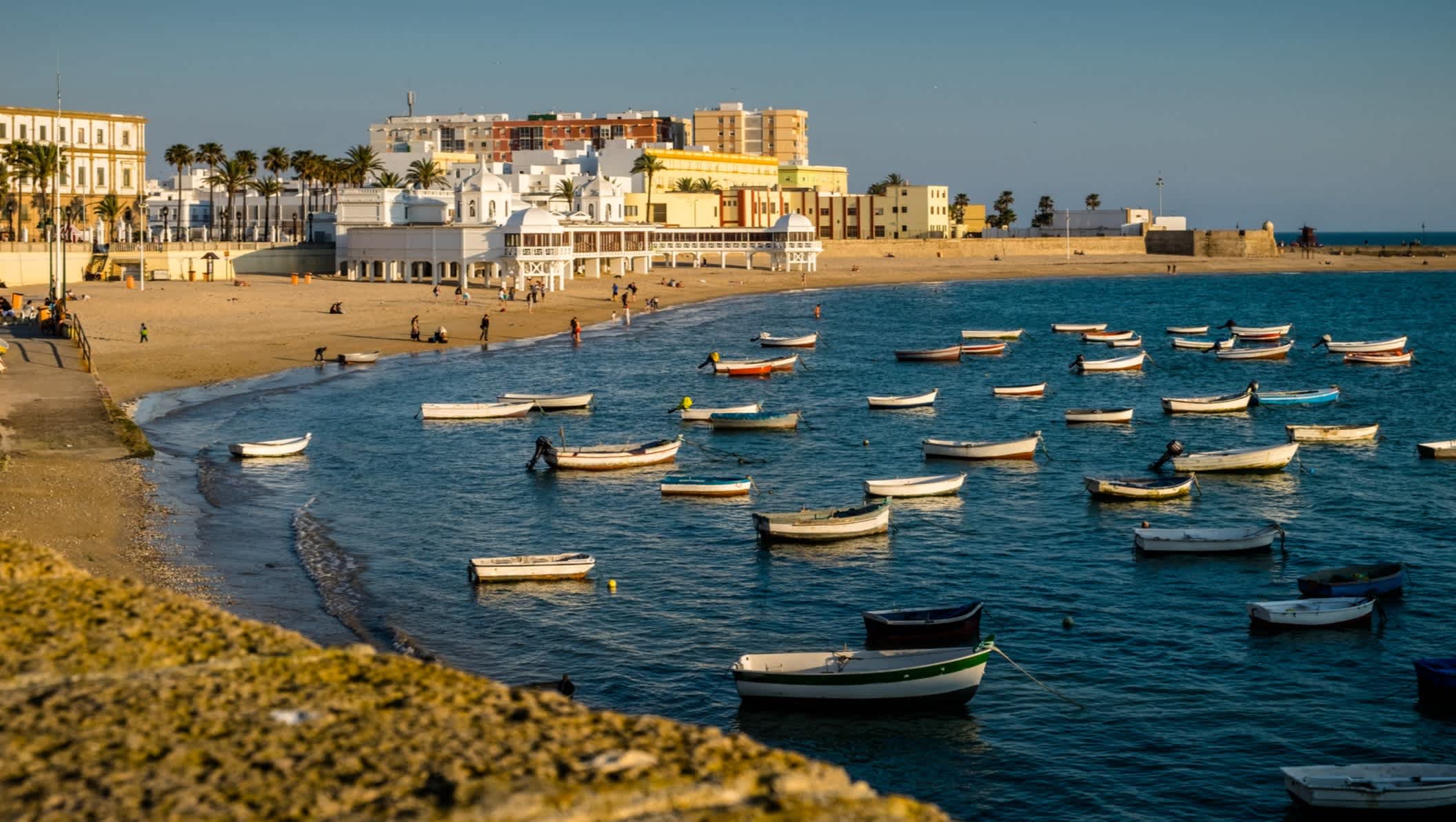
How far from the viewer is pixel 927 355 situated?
97.0 meters

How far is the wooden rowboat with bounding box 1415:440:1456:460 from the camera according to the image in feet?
193

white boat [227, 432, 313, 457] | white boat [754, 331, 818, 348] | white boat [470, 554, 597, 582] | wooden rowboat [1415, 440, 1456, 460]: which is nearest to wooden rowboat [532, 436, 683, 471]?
white boat [227, 432, 313, 457]

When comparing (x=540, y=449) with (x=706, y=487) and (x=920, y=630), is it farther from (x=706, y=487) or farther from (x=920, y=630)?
(x=920, y=630)

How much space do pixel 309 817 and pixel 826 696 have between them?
18991mm

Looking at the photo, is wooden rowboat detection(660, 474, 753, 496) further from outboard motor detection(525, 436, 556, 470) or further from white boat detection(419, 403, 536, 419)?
white boat detection(419, 403, 536, 419)

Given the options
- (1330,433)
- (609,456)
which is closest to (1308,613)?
(609,456)

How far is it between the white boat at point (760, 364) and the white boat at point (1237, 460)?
3628 centimetres

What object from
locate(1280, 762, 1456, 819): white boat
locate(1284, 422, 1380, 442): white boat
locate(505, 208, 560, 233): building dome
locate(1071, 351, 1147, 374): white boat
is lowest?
locate(1280, 762, 1456, 819): white boat

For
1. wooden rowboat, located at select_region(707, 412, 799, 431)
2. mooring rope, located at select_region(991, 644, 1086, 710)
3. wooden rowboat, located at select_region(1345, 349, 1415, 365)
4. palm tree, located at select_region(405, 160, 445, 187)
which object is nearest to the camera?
mooring rope, located at select_region(991, 644, 1086, 710)

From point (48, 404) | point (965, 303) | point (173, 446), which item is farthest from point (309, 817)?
point (965, 303)

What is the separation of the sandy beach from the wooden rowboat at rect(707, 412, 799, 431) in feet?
91.9

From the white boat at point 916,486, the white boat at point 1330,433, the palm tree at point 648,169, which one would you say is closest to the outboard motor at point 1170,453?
the white boat at point 916,486

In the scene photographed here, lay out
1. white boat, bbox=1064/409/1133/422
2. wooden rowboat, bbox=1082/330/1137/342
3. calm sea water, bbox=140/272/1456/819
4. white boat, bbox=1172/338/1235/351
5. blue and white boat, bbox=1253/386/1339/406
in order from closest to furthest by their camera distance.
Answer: calm sea water, bbox=140/272/1456/819, white boat, bbox=1064/409/1133/422, blue and white boat, bbox=1253/386/1339/406, white boat, bbox=1172/338/1235/351, wooden rowboat, bbox=1082/330/1137/342

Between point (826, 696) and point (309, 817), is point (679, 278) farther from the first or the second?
point (309, 817)
